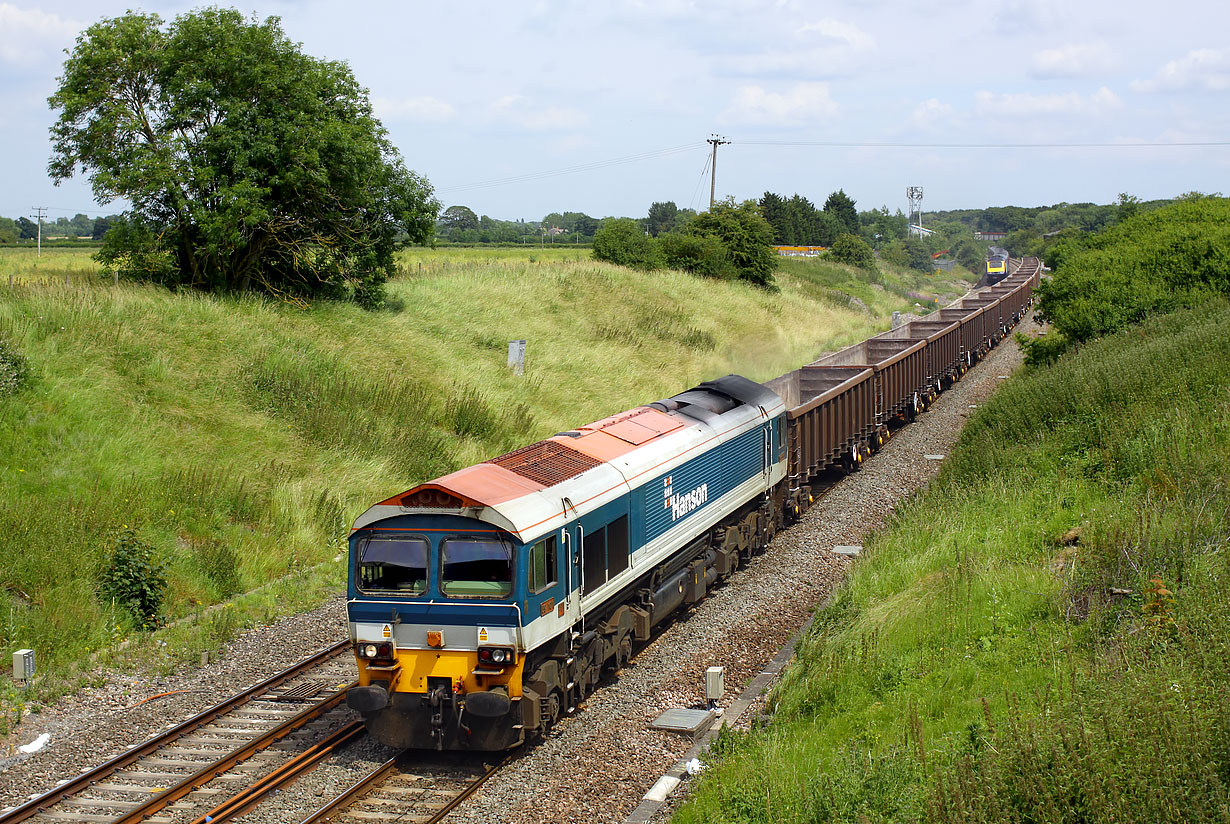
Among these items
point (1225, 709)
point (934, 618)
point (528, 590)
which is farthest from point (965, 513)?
point (1225, 709)

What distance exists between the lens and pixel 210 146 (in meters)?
23.8

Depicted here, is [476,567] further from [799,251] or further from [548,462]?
[799,251]

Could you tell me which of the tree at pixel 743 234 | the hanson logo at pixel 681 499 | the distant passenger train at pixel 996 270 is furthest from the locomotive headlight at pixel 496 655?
the distant passenger train at pixel 996 270

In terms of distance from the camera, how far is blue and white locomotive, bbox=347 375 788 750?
9.84 meters

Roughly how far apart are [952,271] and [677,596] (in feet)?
387

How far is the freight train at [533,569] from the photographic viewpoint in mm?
9875

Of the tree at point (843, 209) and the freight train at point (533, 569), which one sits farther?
the tree at point (843, 209)

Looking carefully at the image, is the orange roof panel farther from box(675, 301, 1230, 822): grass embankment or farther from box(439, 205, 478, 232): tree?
box(439, 205, 478, 232): tree

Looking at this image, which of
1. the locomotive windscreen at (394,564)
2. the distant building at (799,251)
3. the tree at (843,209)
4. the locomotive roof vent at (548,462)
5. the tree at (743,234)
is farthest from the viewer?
the tree at (843,209)

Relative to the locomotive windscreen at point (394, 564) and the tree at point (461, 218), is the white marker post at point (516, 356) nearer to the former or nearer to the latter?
the locomotive windscreen at point (394, 564)

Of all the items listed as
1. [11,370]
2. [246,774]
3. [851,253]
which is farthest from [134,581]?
[851,253]

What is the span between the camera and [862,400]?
24266 millimetres

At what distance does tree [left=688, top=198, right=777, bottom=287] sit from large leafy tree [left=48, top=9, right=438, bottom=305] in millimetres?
31692

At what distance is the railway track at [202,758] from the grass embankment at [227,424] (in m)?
1.95
